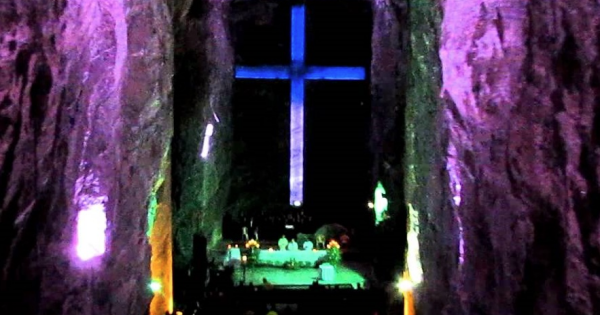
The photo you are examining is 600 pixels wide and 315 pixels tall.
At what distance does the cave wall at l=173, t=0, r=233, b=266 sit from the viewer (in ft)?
26.6

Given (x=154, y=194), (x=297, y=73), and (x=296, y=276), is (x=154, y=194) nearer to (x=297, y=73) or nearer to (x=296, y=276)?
(x=296, y=276)

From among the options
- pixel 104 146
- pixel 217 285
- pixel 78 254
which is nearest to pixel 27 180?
pixel 78 254

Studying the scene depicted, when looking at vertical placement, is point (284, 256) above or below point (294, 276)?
above

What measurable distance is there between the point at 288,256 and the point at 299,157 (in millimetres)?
2461

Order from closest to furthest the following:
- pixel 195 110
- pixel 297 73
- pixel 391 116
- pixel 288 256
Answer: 1. pixel 195 110
2. pixel 391 116
3. pixel 288 256
4. pixel 297 73

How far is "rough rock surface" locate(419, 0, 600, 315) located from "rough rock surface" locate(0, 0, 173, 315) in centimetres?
223

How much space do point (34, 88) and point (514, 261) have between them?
2526 millimetres

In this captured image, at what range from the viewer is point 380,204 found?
30.9 ft

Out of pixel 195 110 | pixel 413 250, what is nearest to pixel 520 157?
pixel 413 250

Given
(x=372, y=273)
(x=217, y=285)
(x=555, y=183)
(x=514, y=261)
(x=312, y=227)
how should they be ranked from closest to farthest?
1. (x=555, y=183)
2. (x=514, y=261)
3. (x=217, y=285)
4. (x=372, y=273)
5. (x=312, y=227)

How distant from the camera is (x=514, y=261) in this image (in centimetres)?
370

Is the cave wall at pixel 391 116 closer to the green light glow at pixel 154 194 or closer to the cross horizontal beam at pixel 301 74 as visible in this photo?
the cross horizontal beam at pixel 301 74


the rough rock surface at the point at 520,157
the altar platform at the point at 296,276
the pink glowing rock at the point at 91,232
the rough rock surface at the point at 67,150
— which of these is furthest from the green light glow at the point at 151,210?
the rough rock surface at the point at 520,157

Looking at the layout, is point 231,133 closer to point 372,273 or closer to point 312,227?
point 312,227
